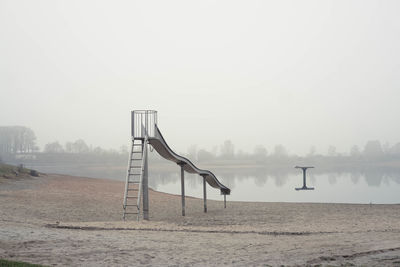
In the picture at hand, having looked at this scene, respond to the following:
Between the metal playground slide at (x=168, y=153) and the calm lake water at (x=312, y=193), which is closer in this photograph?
the metal playground slide at (x=168, y=153)

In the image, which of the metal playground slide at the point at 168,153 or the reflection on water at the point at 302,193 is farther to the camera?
the reflection on water at the point at 302,193

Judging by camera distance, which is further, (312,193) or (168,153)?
(312,193)

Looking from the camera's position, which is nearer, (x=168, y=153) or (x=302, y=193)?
(x=168, y=153)

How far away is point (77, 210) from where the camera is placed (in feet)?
57.8

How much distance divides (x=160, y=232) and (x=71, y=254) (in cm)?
327

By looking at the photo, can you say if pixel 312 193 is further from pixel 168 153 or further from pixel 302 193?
pixel 168 153

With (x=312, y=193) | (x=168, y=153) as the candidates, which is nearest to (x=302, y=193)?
(x=312, y=193)

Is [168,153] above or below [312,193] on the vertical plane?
above

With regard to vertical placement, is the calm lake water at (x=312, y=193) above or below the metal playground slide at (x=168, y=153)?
below

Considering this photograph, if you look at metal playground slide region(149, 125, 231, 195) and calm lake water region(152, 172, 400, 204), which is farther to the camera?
calm lake water region(152, 172, 400, 204)

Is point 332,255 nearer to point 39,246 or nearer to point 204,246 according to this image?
point 204,246

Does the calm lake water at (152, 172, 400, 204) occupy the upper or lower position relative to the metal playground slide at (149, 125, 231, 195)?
lower

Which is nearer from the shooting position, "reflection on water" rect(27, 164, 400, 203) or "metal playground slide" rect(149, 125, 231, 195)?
"metal playground slide" rect(149, 125, 231, 195)

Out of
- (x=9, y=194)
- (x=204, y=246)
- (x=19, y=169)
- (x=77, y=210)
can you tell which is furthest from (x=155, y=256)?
(x=19, y=169)
